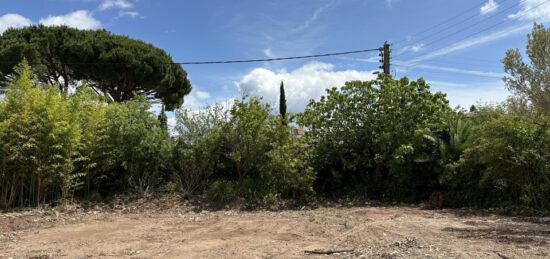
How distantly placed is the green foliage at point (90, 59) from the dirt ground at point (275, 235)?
10303 mm

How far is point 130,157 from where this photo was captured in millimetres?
10352

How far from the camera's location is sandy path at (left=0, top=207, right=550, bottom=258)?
5.19 meters

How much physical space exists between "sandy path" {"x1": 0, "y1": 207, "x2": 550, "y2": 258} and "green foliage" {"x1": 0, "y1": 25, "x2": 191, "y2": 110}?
1057cm

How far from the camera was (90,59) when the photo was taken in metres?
18.3

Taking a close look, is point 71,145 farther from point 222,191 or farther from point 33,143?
point 222,191

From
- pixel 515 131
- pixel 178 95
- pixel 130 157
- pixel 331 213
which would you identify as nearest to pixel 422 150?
pixel 515 131

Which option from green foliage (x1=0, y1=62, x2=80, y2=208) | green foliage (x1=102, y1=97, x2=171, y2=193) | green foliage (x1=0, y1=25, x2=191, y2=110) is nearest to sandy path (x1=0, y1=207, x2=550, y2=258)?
green foliage (x1=0, y1=62, x2=80, y2=208)

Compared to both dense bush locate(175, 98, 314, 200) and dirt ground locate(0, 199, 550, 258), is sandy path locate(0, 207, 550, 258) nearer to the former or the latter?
dirt ground locate(0, 199, 550, 258)

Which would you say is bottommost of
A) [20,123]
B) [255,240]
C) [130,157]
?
[255,240]

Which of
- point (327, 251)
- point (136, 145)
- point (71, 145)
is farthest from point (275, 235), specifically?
point (136, 145)

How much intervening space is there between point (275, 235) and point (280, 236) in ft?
0.35

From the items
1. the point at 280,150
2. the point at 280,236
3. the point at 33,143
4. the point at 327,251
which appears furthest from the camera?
the point at 280,150

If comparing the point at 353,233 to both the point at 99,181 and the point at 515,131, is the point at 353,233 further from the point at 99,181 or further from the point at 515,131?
the point at 99,181

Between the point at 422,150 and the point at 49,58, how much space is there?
1529cm
